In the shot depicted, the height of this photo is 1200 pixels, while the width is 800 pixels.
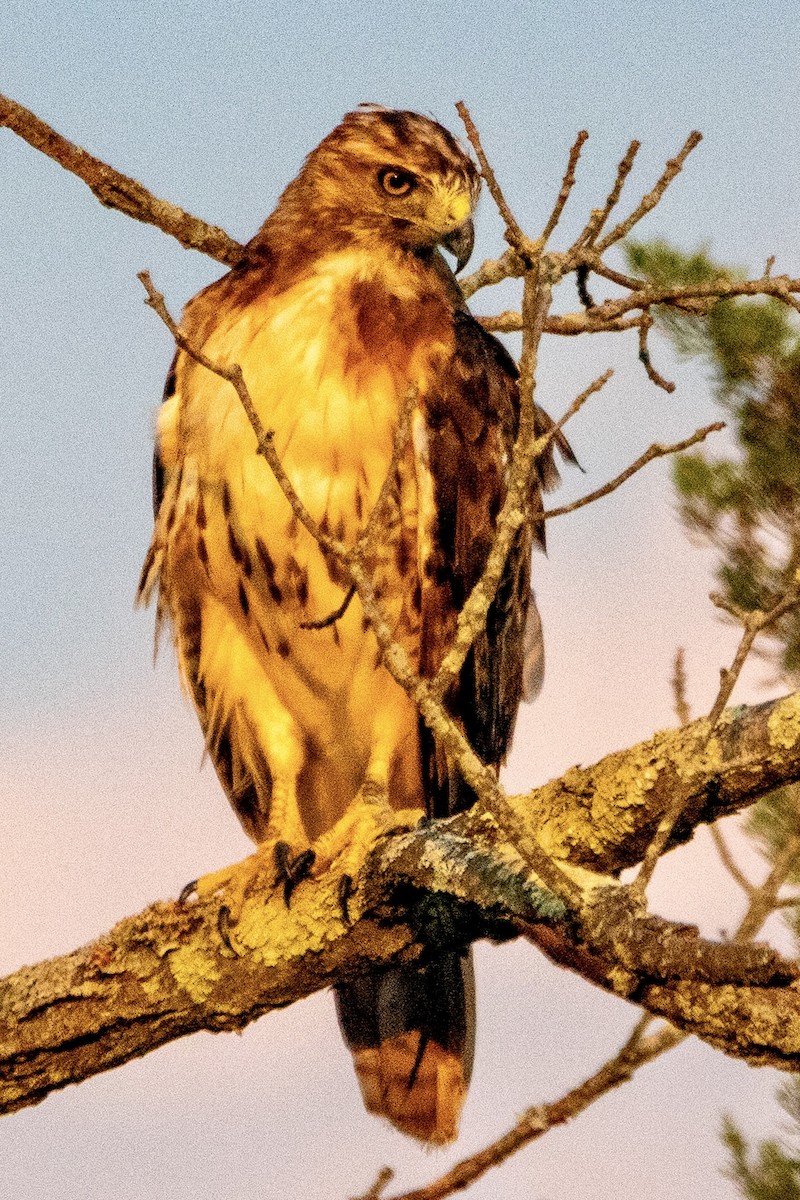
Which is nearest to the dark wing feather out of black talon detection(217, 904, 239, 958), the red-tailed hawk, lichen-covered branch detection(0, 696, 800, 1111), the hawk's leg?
the red-tailed hawk

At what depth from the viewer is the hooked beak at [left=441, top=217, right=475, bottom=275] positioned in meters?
5.04

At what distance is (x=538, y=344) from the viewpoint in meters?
2.96

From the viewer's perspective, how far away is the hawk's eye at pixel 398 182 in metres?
5.12

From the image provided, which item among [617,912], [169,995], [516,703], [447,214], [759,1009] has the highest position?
[447,214]

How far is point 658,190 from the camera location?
389 cm

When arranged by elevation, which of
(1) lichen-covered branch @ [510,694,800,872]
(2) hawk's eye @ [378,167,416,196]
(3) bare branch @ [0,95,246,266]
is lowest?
(1) lichen-covered branch @ [510,694,800,872]

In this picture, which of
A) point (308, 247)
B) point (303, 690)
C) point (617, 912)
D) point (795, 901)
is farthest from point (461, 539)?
point (617, 912)

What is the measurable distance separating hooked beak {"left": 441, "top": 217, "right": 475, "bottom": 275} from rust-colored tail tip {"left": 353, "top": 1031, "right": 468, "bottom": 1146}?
95.7 inches

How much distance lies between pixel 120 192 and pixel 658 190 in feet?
5.51

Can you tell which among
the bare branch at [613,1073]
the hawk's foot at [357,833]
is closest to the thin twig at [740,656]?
the bare branch at [613,1073]

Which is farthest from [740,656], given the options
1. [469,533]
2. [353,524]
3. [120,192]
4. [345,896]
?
[120,192]

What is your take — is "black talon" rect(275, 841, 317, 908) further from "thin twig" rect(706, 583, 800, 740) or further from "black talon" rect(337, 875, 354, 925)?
"thin twig" rect(706, 583, 800, 740)

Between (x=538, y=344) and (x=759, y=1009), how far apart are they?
124 cm

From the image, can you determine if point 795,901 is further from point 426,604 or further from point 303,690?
point 303,690
